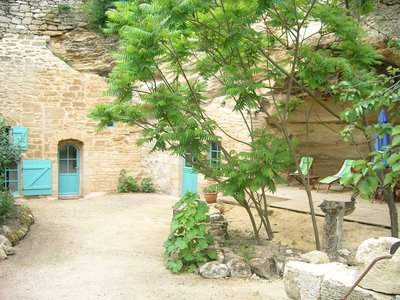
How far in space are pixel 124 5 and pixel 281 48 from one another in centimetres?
418

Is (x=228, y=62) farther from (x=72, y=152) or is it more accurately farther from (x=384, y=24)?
(x=72, y=152)

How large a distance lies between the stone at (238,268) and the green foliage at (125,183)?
778cm

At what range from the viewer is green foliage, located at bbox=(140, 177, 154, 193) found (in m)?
13.1

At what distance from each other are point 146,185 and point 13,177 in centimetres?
413

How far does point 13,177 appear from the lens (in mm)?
11945

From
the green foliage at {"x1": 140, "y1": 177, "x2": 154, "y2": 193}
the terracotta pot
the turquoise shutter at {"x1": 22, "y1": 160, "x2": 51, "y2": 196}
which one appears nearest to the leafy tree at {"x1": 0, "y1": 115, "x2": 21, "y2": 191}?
the turquoise shutter at {"x1": 22, "y1": 160, "x2": 51, "y2": 196}

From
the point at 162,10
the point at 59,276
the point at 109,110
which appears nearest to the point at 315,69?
the point at 162,10

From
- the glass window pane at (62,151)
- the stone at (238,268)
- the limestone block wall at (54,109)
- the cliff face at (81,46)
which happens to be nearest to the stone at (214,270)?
the stone at (238,268)

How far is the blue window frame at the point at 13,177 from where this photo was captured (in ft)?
38.7

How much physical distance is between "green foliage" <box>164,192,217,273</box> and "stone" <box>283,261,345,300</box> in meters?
2.86

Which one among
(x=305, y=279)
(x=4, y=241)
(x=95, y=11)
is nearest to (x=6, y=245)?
(x=4, y=241)

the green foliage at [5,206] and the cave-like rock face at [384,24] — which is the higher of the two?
the cave-like rock face at [384,24]

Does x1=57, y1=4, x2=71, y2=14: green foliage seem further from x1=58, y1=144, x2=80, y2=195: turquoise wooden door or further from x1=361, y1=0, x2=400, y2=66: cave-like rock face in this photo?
x1=361, y1=0, x2=400, y2=66: cave-like rock face

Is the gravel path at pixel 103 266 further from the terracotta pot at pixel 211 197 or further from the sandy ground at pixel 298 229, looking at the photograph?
the sandy ground at pixel 298 229
